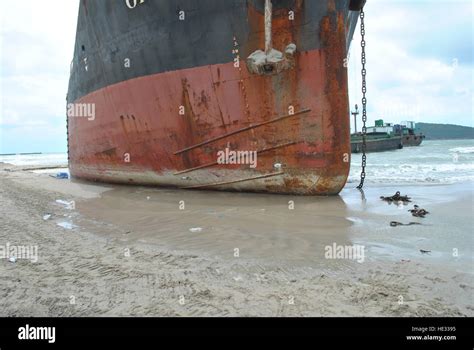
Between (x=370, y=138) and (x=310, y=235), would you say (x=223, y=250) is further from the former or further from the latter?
(x=370, y=138)

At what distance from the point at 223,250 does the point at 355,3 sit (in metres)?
4.90

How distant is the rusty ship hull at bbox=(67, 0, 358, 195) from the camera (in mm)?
5520

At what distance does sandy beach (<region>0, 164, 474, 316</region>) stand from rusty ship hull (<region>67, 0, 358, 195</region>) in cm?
71

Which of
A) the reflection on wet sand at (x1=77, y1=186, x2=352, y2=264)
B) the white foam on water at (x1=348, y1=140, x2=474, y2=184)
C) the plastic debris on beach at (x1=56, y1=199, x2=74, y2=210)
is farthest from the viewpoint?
the white foam on water at (x1=348, y1=140, x2=474, y2=184)

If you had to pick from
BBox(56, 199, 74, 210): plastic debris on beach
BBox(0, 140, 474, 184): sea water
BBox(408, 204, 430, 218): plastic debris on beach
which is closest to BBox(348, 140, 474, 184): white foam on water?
BBox(0, 140, 474, 184): sea water

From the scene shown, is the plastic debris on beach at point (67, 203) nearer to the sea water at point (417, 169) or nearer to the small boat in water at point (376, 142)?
the sea water at point (417, 169)

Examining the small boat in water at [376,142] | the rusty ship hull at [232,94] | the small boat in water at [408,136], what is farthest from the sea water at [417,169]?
the small boat in water at [408,136]

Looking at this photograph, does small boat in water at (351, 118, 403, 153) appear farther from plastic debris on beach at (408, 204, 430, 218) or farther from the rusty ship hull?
plastic debris on beach at (408, 204, 430, 218)

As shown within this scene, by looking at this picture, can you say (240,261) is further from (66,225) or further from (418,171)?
(418,171)

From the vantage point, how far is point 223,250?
127 inches

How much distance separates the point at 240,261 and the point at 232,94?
3564 millimetres

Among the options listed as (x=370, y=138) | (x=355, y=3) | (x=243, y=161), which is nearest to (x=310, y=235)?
(x=243, y=161)

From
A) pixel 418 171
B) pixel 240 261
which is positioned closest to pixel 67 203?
pixel 240 261
